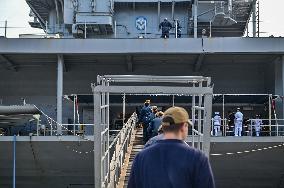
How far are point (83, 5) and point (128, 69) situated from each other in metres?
4.05

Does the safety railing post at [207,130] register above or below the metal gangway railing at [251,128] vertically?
above

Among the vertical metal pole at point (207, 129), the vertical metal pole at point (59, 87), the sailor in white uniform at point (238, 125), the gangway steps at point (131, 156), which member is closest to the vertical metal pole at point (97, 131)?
the vertical metal pole at point (207, 129)

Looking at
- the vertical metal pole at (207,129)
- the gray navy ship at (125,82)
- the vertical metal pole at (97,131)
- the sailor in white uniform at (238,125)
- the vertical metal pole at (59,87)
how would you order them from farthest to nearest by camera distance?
the vertical metal pole at (59,87) < the sailor in white uniform at (238,125) < the gray navy ship at (125,82) < the vertical metal pole at (97,131) < the vertical metal pole at (207,129)

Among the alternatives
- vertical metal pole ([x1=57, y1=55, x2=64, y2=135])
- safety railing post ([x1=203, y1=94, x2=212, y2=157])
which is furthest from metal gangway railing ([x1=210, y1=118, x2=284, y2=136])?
safety railing post ([x1=203, y1=94, x2=212, y2=157])

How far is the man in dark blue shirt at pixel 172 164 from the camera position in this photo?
3236mm

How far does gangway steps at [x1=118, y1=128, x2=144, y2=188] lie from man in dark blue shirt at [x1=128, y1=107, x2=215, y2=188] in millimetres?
6488

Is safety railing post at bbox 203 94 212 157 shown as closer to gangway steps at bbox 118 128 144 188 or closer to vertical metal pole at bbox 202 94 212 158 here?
vertical metal pole at bbox 202 94 212 158

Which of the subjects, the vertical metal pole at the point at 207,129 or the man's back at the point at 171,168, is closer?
the man's back at the point at 171,168

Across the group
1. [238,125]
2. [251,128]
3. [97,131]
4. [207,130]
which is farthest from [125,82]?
[207,130]

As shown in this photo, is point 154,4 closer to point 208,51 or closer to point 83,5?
point 83,5

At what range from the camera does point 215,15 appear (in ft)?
80.2

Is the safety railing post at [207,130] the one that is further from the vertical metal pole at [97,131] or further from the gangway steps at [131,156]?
the gangway steps at [131,156]

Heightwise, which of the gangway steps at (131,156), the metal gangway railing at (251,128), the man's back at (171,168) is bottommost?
the gangway steps at (131,156)

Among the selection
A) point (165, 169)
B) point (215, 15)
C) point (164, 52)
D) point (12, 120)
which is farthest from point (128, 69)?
point (165, 169)
